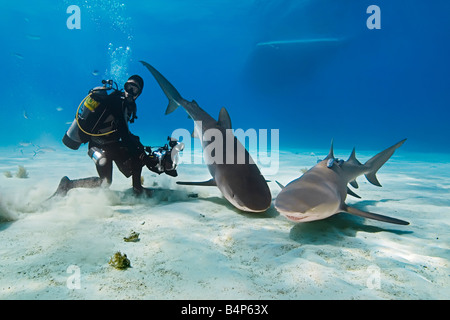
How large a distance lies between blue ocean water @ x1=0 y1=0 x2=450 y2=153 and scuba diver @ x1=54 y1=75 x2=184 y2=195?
1745 cm

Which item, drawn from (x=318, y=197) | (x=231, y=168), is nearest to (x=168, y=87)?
(x=231, y=168)

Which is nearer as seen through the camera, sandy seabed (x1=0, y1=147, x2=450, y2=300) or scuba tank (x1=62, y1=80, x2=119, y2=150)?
sandy seabed (x1=0, y1=147, x2=450, y2=300)

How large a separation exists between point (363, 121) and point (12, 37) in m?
108

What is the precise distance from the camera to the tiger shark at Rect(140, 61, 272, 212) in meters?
3.30

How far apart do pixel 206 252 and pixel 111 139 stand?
124 inches

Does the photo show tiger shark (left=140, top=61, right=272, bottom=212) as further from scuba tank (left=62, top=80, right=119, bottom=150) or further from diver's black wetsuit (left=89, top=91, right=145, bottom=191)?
scuba tank (left=62, top=80, right=119, bottom=150)

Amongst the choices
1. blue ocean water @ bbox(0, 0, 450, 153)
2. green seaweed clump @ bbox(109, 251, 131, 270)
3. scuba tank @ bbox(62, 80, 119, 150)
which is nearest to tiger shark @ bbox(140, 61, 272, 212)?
green seaweed clump @ bbox(109, 251, 131, 270)

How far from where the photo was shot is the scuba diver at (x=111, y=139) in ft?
13.5

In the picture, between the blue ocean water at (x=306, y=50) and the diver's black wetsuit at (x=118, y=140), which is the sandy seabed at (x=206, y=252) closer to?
the diver's black wetsuit at (x=118, y=140)

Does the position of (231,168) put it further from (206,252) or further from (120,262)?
(120,262)

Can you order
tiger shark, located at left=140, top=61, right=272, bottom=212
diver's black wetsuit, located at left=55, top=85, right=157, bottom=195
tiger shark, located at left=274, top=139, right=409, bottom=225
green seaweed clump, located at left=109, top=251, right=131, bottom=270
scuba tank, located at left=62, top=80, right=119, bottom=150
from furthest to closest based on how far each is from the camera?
diver's black wetsuit, located at left=55, top=85, right=157, bottom=195, scuba tank, located at left=62, top=80, right=119, bottom=150, tiger shark, located at left=140, top=61, right=272, bottom=212, tiger shark, located at left=274, top=139, right=409, bottom=225, green seaweed clump, located at left=109, top=251, right=131, bottom=270

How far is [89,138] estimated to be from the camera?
441 centimetres

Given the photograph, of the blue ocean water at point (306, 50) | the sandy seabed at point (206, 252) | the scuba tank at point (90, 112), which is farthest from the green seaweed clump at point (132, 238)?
the blue ocean water at point (306, 50)
